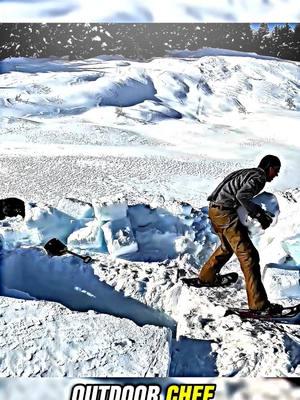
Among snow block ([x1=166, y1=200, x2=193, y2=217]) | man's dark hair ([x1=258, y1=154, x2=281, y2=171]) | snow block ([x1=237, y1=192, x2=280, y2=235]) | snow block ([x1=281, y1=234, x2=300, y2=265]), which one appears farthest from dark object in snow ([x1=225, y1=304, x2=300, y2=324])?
man's dark hair ([x1=258, y1=154, x2=281, y2=171])

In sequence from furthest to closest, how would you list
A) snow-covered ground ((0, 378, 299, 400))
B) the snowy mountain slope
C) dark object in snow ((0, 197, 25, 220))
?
1. dark object in snow ((0, 197, 25, 220))
2. the snowy mountain slope
3. snow-covered ground ((0, 378, 299, 400))

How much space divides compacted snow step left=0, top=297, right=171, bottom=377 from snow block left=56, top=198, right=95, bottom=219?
1.71 feet

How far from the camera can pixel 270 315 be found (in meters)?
3.25

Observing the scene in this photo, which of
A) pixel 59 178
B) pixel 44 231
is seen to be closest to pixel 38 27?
pixel 59 178

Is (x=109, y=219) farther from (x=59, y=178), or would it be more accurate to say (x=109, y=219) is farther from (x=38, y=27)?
(x=38, y=27)

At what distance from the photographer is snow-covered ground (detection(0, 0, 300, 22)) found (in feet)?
10.7

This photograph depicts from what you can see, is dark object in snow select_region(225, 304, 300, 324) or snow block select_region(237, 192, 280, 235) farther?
snow block select_region(237, 192, 280, 235)

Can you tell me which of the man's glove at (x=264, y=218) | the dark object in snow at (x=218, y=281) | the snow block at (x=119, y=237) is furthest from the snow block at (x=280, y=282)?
the snow block at (x=119, y=237)

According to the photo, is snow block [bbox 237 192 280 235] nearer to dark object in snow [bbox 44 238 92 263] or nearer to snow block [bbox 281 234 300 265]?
snow block [bbox 281 234 300 265]

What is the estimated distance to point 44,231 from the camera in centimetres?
338

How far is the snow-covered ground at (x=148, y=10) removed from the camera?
3264 millimetres

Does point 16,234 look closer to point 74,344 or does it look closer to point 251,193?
point 74,344

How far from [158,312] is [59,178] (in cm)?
91

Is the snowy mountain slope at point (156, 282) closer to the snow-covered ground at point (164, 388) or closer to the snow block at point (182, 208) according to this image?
the snow block at point (182, 208)
